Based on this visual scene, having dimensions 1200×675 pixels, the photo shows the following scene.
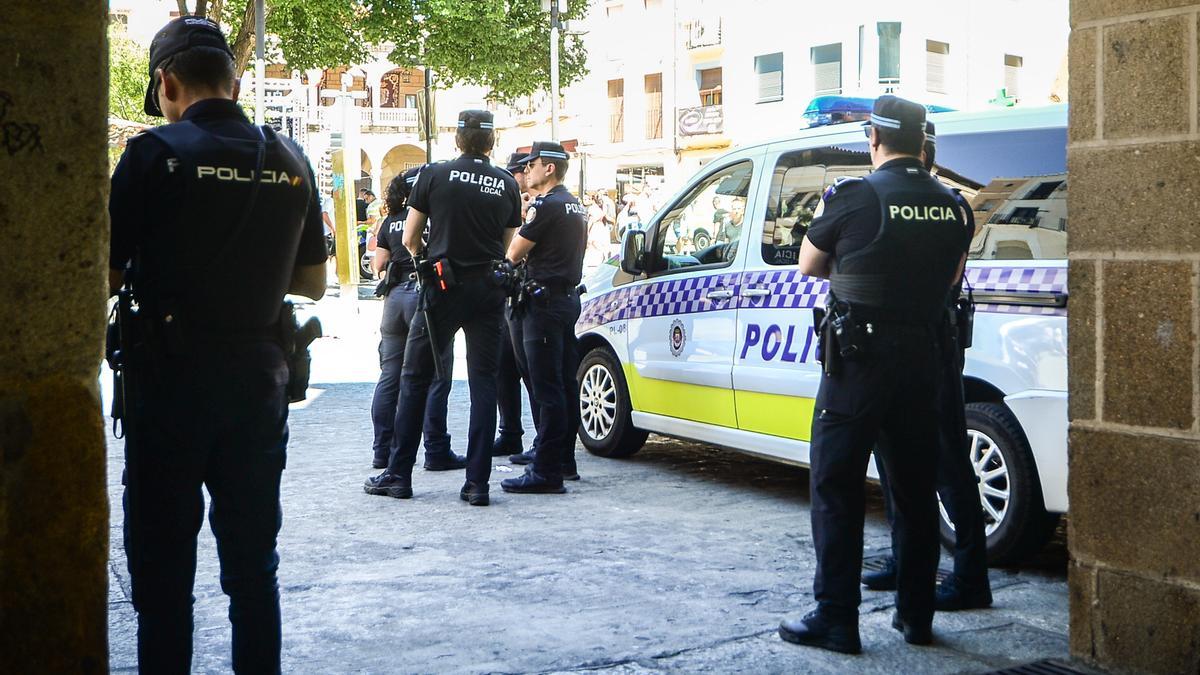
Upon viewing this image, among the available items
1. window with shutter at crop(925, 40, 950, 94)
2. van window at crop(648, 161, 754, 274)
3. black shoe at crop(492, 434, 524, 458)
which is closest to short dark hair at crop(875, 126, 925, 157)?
van window at crop(648, 161, 754, 274)

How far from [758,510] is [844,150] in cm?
175

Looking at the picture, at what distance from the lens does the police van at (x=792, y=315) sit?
5320mm

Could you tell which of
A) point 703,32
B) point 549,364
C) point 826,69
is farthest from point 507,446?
point 703,32

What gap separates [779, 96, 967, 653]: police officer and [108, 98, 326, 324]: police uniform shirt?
1.79 meters

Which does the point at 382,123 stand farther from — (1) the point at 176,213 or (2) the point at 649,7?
(1) the point at 176,213

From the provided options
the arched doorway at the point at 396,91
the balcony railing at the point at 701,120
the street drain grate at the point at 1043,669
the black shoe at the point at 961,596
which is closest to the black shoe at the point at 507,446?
the black shoe at the point at 961,596

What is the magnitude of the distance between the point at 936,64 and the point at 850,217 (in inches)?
1365

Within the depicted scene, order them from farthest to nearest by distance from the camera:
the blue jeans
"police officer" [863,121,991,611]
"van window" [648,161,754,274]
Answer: the blue jeans < "van window" [648,161,754,274] < "police officer" [863,121,991,611]

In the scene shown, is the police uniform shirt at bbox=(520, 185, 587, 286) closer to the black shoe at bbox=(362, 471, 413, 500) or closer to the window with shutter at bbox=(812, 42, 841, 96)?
the black shoe at bbox=(362, 471, 413, 500)

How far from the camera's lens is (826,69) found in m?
37.7

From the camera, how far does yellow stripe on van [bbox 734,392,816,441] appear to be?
251 inches

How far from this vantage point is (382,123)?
71062mm

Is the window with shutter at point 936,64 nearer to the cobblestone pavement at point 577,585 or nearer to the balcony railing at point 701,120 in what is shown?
the balcony railing at point 701,120

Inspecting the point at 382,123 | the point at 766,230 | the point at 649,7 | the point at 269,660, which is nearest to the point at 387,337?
the point at 766,230
